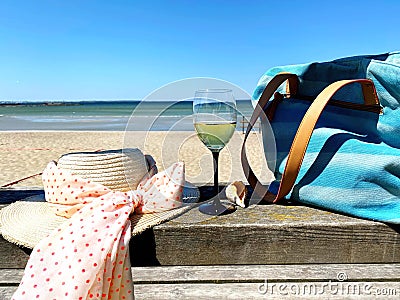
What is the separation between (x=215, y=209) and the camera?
109 centimetres

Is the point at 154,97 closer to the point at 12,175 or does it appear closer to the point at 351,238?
the point at 351,238

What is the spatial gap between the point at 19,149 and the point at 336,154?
1162cm

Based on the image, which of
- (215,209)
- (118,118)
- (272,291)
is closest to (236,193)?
(215,209)

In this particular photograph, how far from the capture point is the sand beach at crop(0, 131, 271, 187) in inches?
50.7

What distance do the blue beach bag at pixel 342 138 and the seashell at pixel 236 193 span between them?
0.06m

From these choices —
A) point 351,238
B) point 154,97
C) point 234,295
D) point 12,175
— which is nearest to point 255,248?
point 234,295

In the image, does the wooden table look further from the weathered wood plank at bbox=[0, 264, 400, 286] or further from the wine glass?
the wine glass

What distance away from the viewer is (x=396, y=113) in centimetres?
100

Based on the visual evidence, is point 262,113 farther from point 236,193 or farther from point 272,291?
point 272,291

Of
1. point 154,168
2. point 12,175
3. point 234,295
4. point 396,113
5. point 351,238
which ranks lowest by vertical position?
point 12,175

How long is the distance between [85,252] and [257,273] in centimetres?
43

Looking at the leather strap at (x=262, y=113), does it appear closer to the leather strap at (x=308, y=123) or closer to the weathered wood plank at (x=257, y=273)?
the leather strap at (x=308, y=123)

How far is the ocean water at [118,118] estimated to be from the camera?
1.09m

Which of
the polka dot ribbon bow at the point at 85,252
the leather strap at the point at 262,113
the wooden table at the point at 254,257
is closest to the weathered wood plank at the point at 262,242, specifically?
the wooden table at the point at 254,257
